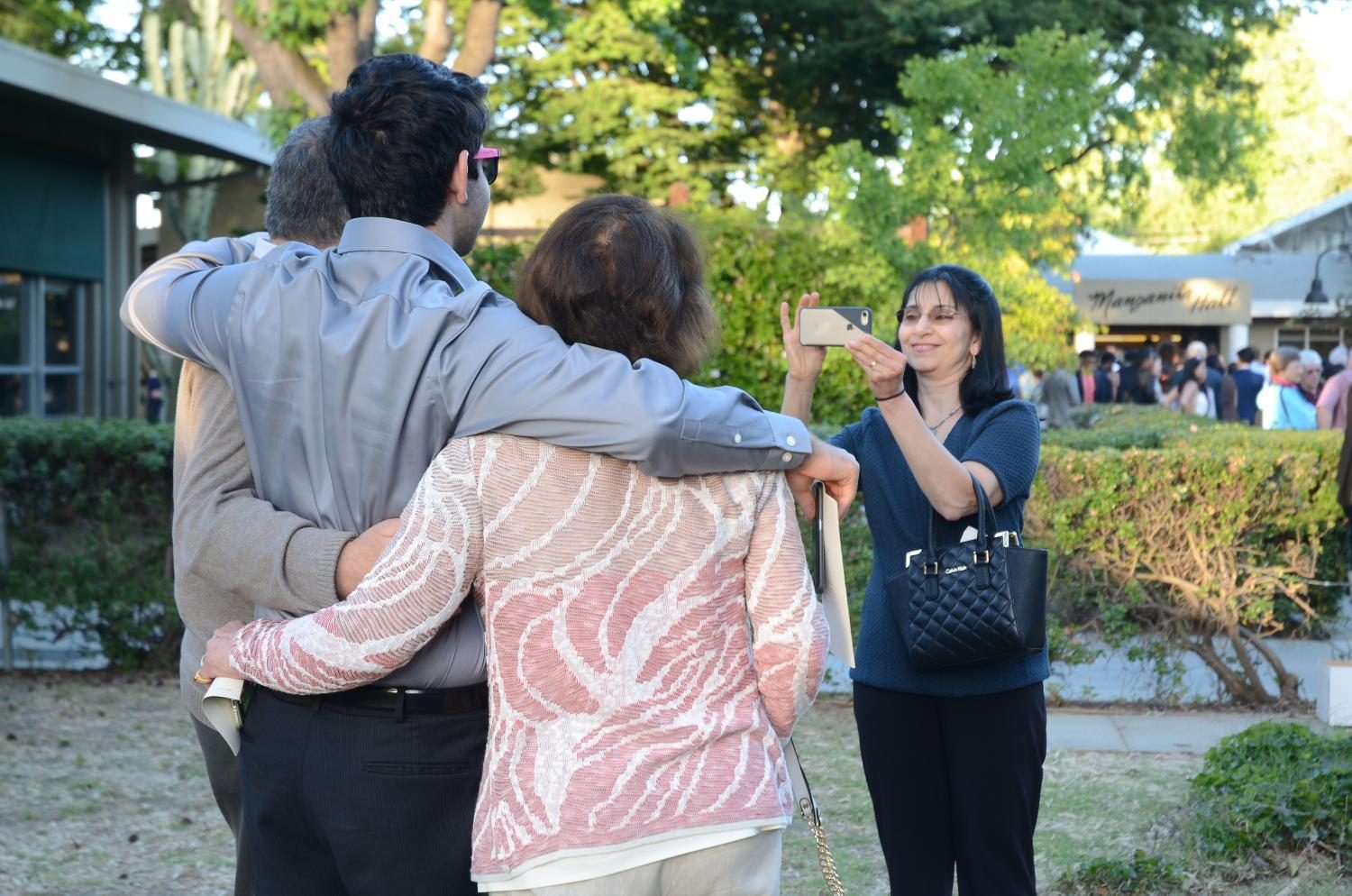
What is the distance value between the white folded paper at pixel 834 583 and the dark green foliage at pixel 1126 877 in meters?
2.68

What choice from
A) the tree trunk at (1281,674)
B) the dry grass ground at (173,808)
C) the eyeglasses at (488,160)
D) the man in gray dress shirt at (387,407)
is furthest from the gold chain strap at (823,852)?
the tree trunk at (1281,674)

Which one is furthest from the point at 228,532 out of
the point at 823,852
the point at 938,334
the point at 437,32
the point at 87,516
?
the point at 437,32

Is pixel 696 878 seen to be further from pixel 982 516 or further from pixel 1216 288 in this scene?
pixel 1216 288

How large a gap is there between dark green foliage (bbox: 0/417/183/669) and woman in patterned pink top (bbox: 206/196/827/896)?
6086 millimetres

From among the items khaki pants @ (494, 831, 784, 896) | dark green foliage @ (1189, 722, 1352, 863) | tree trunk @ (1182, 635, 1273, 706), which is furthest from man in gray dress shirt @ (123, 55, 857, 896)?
tree trunk @ (1182, 635, 1273, 706)

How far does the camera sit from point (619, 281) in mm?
2162

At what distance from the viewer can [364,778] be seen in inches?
88.1

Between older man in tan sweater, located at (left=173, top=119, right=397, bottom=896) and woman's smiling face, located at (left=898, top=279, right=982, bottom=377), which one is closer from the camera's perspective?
older man in tan sweater, located at (left=173, top=119, right=397, bottom=896)

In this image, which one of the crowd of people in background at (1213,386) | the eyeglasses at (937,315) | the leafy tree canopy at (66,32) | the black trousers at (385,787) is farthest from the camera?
the leafy tree canopy at (66,32)

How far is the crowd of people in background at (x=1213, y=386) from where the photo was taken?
1368cm

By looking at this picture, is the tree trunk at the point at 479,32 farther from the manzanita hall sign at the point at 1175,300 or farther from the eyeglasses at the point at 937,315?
the manzanita hall sign at the point at 1175,300

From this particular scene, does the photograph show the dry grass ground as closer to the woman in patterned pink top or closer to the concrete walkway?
the concrete walkway

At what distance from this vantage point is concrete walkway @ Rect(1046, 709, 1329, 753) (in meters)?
6.77

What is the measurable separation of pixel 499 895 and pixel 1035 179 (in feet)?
39.7
